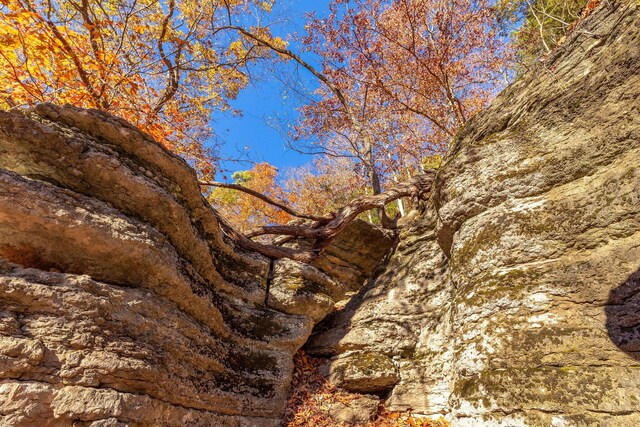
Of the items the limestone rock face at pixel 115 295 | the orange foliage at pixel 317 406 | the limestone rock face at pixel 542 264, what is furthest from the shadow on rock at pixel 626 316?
the limestone rock face at pixel 115 295

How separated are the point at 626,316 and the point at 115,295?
5461 mm

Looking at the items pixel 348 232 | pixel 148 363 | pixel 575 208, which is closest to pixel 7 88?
pixel 148 363

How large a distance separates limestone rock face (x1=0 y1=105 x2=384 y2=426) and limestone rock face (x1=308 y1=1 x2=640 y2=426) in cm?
244

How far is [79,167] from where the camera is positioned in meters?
4.03

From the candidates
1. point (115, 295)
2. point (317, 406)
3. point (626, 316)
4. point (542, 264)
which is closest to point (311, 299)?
point (317, 406)

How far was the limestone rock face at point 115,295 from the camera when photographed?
302cm

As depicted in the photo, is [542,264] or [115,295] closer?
[115,295]

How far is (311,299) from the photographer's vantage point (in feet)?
20.6

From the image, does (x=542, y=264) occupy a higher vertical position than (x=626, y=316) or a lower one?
higher

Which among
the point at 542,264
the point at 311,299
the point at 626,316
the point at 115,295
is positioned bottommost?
the point at 626,316

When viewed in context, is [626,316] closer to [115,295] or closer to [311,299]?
[311,299]

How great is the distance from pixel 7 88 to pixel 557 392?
12140mm

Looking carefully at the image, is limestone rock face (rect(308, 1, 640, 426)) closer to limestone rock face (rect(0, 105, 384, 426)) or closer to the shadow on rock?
the shadow on rock

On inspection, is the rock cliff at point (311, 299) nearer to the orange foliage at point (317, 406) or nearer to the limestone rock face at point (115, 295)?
the limestone rock face at point (115, 295)
